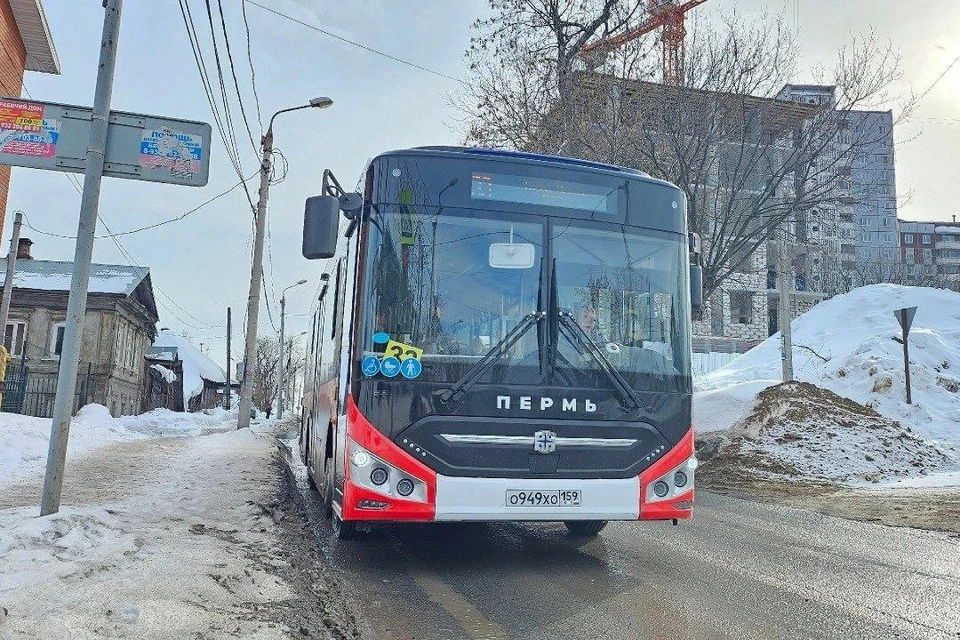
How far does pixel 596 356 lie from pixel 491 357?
0.81m

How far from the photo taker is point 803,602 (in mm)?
4871

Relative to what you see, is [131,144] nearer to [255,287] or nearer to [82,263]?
[82,263]

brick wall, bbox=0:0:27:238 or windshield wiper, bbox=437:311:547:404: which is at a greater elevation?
brick wall, bbox=0:0:27:238

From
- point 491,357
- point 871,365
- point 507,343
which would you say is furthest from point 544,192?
point 871,365

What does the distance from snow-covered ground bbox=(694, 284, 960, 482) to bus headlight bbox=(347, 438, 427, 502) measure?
11275mm

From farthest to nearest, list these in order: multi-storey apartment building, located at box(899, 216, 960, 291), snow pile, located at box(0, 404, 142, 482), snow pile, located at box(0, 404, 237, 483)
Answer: multi-storey apartment building, located at box(899, 216, 960, 291) < snow pile, located at box(0, 404, 237, 483) < snow pile, located at box(0, 404, 142, 482)

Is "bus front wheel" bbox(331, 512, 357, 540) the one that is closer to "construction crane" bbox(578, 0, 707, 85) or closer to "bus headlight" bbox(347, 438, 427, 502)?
"bus headlight" bbox(347, 438, 427, 502)

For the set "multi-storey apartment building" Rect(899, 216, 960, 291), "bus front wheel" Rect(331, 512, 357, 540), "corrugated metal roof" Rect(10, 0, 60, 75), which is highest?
"multi-storey apartment building" Rect(899, 216, 960, 291)

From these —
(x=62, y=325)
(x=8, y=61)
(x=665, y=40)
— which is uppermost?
(x=665, y=40)

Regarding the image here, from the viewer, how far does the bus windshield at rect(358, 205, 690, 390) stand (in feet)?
18.4

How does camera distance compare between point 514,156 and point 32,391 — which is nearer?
point 514,156

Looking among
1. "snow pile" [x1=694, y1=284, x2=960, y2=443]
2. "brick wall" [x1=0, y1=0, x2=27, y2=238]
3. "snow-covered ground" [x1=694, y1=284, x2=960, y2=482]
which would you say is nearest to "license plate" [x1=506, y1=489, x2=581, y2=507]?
"snow-covered ground" [x1=694, y1=284, x2=960, y2=482]

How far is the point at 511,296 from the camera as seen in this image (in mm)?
5758

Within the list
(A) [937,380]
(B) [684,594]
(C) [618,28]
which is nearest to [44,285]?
(C) [618,28]
